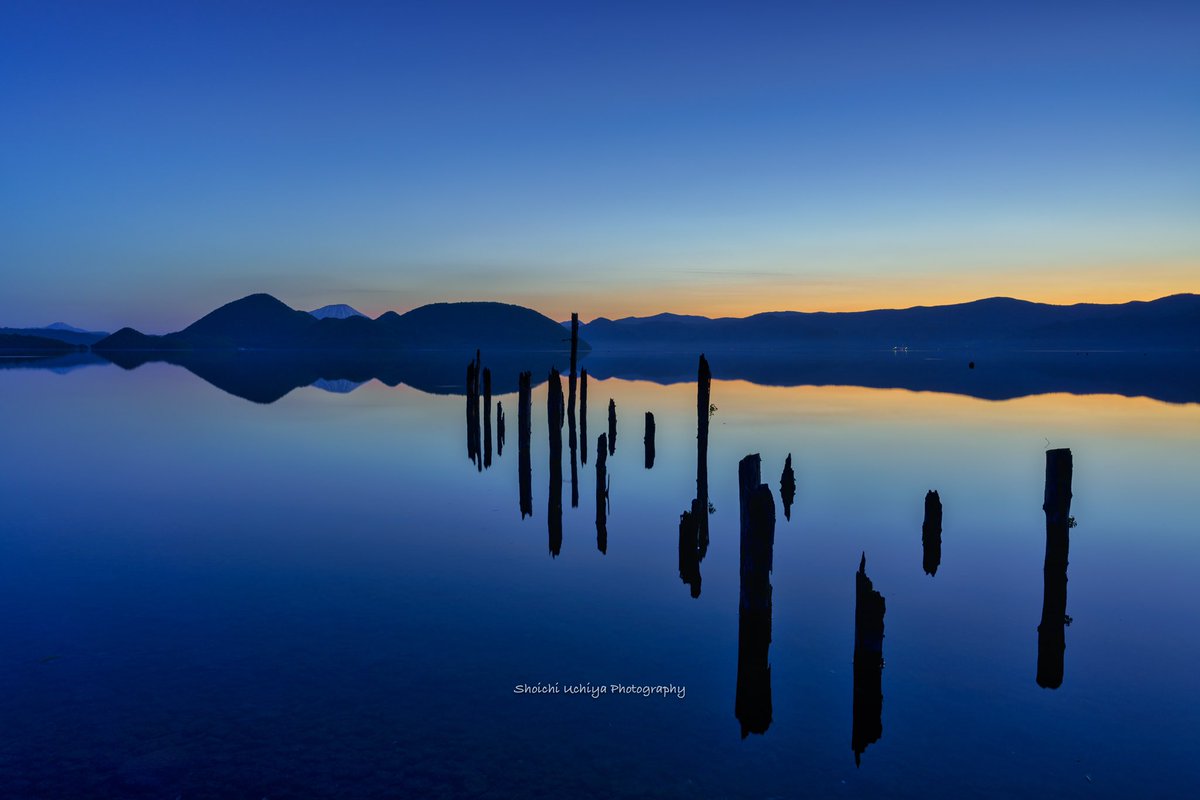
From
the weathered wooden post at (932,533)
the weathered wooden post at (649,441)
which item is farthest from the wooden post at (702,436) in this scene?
the weathered wooden post at (649,441)

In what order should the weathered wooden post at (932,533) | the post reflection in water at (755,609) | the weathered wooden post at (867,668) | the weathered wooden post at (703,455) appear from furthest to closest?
the weathered wooden post at (703,455)
the weathered wooden post at (932,533)
the post reflection in water at (755,609)
the weathered wooden post at (867,668)

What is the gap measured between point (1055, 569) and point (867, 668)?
11.1 feet

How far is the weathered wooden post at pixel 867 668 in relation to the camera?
852 centimetres

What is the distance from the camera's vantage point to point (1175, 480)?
24062 millimetres

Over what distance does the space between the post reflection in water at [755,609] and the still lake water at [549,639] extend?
0.20 metres

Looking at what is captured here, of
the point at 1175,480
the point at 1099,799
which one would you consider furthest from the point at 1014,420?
the point at 1099,799

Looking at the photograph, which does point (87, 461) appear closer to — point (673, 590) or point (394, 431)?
point (394, 431)

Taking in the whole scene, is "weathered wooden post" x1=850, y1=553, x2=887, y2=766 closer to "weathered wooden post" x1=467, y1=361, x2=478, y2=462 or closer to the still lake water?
the still lake water

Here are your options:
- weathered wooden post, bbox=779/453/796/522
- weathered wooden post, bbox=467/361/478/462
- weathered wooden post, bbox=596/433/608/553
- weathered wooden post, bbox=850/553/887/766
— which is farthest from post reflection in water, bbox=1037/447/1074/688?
weathered wooden post, bbox=467/361/478/462

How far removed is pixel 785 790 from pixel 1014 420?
130 feet

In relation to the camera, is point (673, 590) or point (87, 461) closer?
point (673, 590)

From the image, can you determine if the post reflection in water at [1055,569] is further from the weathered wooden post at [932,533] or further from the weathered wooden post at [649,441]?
the weathered wooden post at [649,441]

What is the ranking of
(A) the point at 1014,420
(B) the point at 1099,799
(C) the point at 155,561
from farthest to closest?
(A) the point at 1014,420 < (C) the point at 155,561 < (B) the point at 1099,799

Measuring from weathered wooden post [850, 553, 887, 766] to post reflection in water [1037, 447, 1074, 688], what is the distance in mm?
2817
